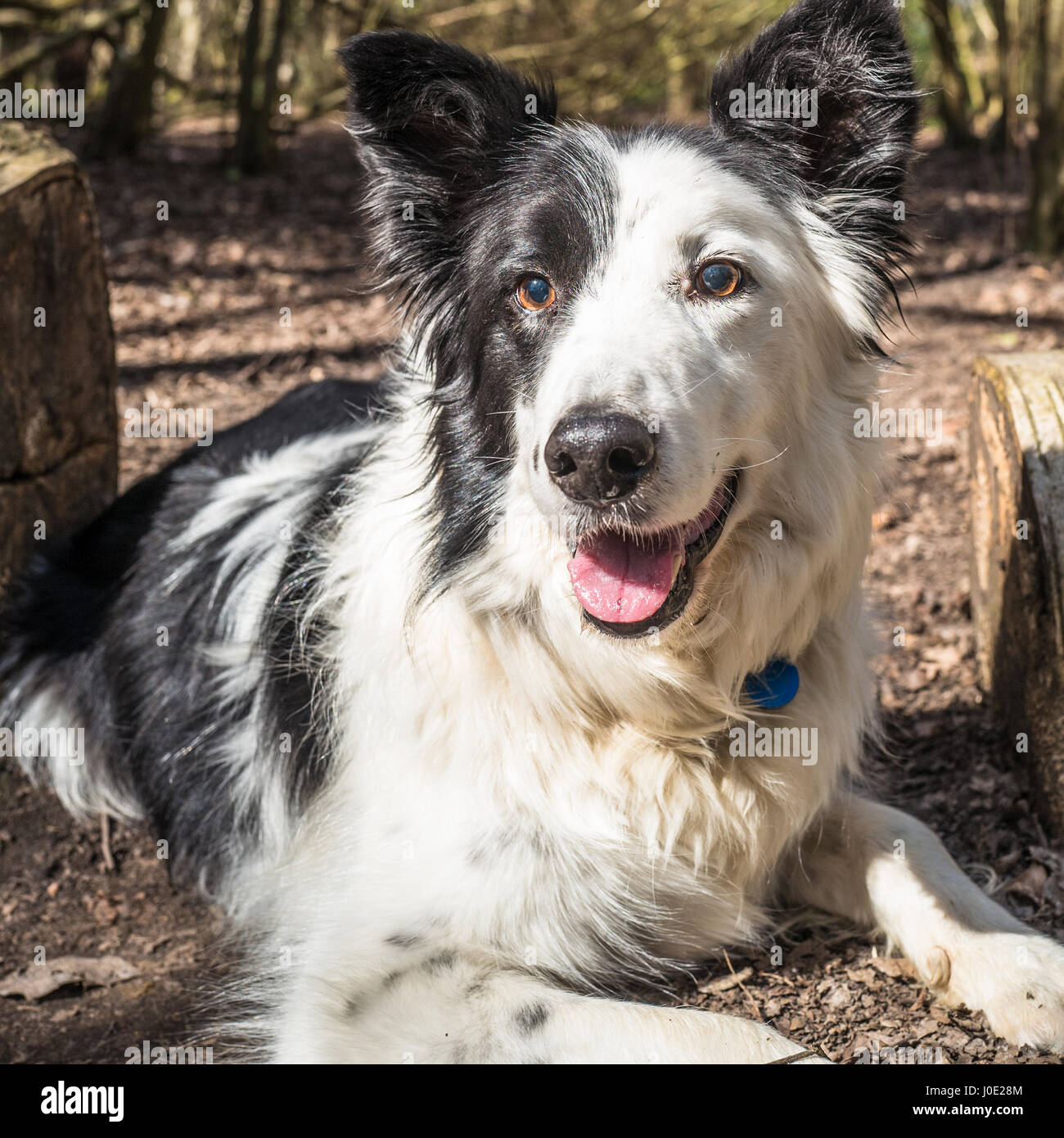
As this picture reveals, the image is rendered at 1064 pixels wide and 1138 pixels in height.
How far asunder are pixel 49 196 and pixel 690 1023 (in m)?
3.62

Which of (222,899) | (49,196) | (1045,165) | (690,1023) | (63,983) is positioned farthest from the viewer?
(1045,165)

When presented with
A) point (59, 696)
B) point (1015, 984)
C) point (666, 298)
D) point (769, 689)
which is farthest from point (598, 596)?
point (59, 696)

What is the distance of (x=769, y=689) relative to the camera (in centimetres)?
328

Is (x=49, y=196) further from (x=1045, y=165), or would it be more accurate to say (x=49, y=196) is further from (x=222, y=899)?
(x=1045, y=165)

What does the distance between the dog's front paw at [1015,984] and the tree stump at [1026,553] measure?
694mm

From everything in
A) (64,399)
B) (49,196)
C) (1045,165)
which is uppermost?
(1045,165)

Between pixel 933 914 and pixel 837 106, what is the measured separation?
7.28 ft

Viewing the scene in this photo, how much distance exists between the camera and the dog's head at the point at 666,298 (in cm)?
295

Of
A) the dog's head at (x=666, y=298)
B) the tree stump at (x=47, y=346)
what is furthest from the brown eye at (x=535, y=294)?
the tree stump at (x=47, y=346)

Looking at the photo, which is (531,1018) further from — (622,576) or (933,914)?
(933,914)

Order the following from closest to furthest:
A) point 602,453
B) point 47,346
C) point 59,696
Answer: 1. point 602,453
2. point 59,696
3. point 47,346

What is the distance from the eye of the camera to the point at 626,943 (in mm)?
3223

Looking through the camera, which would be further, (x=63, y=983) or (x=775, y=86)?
(x=63, y=983)
